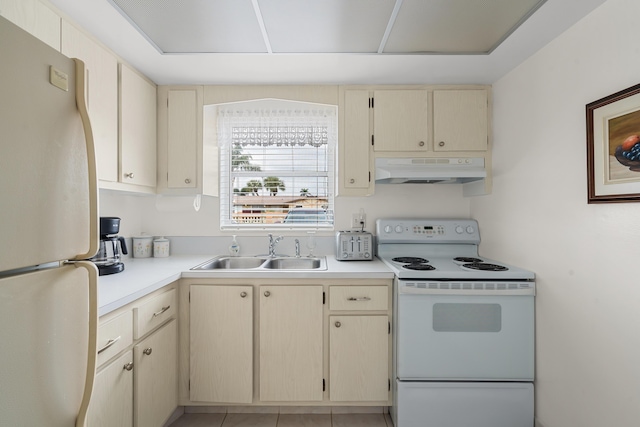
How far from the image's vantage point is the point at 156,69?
2090 mm

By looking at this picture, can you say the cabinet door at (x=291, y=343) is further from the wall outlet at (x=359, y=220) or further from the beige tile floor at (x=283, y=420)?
the wall outlet at (x=359, y=220)

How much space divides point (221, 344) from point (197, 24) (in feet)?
5.86

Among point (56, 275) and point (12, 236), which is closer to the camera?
point (12, 236)

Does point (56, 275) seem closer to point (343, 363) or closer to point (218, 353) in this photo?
point (218, 353)

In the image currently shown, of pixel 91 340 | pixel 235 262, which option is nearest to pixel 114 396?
pixel 91 340

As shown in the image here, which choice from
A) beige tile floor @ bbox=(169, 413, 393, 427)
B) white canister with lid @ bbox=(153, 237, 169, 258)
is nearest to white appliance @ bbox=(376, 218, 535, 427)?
beige tile floor @ bbox=(169, 413, 393, 427)

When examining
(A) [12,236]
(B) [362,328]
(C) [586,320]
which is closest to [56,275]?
(A) [12,236]

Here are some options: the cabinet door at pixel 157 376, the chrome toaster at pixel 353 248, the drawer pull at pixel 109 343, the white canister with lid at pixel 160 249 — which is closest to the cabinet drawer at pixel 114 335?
the drawer pull at pixel 109 343

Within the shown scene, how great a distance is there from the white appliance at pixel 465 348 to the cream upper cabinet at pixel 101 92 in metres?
1.79

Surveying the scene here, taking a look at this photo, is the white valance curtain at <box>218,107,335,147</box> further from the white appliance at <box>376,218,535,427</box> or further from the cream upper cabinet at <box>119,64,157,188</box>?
the white appliance at <box>376,218,535,427</box>

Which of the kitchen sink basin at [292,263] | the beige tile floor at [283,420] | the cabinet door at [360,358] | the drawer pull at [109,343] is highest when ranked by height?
the kitchen sink basin at [292,263]

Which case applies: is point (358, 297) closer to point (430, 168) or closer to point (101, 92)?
point (430, 168)

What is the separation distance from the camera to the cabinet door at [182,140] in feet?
7.59

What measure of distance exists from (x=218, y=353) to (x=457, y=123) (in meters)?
2.23
